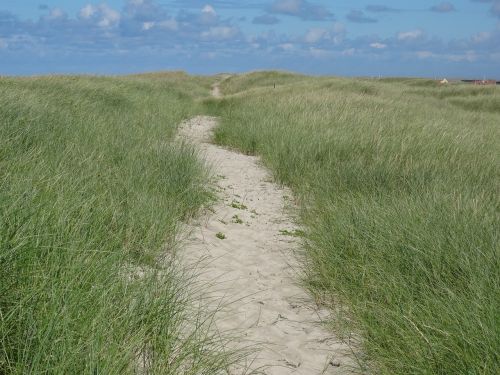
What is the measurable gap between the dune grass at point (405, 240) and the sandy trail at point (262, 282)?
260 mm

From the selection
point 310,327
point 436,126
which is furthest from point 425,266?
point 436,126

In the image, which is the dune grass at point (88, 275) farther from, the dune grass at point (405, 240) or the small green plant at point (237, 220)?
the dune grass at point (405, 240)

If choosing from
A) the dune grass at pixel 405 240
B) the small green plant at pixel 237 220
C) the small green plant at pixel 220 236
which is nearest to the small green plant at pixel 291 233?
the dune grass at pixel 405 240

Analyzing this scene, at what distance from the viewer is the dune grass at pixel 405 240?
2871 mm

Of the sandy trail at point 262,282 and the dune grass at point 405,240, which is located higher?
the dune grass at point 405,240

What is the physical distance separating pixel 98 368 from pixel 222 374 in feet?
2.85

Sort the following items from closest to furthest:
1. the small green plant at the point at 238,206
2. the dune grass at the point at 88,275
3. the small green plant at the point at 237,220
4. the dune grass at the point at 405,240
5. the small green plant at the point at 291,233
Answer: the dune grass at the point at 88,275, the dune grass at the point at 405,240, the small green plant at the point at 291,233, the small green plant at the point at 237,220, the small green plant at the point at 238,206

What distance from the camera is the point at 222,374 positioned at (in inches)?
108

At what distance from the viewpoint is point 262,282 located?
4.69 m

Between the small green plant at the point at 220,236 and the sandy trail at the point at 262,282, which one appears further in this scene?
the small green plant at the point at 220,236

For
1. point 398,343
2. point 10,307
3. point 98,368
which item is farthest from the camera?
point 398,343

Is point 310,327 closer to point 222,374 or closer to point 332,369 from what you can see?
point 332,369

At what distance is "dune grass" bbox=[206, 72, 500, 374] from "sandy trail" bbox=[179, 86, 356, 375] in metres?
0.26

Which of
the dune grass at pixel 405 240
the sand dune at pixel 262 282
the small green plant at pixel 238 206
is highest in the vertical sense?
the dune grass at pixel 405 240
